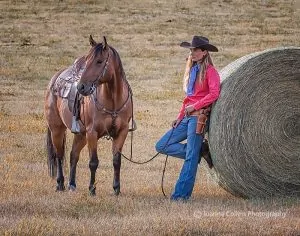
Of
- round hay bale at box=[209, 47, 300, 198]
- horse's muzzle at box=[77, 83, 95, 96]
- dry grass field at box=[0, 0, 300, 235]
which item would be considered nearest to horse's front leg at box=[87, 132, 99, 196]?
dry grass field at box=[0, 0, 300, 235]

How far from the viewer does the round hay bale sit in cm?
990

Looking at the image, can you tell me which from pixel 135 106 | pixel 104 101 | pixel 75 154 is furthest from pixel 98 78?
pixel 135 106

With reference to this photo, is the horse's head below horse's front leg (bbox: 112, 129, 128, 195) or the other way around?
the other way around

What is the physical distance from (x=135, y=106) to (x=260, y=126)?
46.1 ft

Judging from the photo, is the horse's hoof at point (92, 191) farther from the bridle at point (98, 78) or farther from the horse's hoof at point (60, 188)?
the bridle at point (98, 78)

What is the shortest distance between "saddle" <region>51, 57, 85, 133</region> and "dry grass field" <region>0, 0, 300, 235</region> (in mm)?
1021

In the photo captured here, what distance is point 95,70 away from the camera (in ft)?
33.7

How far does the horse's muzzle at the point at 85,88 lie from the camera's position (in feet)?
33.3

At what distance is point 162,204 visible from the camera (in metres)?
9.65

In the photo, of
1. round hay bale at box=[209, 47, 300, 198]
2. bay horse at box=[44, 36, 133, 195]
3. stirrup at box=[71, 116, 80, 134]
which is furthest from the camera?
stirrup at box=[71, 116, 80, 134]

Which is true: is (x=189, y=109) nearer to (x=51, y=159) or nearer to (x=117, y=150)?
(x=117, y=150)

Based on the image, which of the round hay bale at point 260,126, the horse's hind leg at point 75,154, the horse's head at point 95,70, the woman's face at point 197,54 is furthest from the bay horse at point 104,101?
the round hay bale at point 260,126

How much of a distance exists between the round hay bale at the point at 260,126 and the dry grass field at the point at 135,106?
0.31m

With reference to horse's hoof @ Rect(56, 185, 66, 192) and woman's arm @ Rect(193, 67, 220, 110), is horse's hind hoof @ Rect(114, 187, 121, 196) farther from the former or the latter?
woman's arm @ Rect(193, 67, 220, 110)
